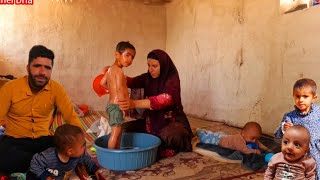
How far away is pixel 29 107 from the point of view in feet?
6.73

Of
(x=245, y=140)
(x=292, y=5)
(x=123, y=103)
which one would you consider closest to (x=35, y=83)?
(x=123, y=103)

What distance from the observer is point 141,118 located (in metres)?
3.16

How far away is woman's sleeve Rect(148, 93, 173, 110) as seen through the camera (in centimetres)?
267

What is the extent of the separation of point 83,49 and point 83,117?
3.83 ft

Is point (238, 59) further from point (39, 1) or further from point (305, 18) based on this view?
point (39, 1)

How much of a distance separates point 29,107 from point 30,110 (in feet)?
0.07

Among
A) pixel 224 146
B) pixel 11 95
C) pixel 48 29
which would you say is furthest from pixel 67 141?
pixel 48 29

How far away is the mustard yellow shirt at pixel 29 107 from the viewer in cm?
200

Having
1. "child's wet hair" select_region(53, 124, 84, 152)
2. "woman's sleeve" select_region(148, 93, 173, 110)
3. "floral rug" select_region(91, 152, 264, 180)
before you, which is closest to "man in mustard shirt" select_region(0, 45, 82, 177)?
"child's wet hair" select_region(53, 124, 84, 152)

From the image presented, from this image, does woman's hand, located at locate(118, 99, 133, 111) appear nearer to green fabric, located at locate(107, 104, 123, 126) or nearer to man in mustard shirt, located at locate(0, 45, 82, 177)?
green fabric, located at locate(107, 104, 123, 126)

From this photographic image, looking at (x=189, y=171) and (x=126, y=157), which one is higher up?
(x=126, y=157)

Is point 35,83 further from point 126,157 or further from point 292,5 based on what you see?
point 292,5

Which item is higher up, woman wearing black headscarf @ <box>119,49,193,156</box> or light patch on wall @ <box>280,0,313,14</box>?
light patch on wall @ <box>280,0,313,14</box>

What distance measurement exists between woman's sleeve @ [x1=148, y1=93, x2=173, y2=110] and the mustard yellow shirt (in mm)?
747
